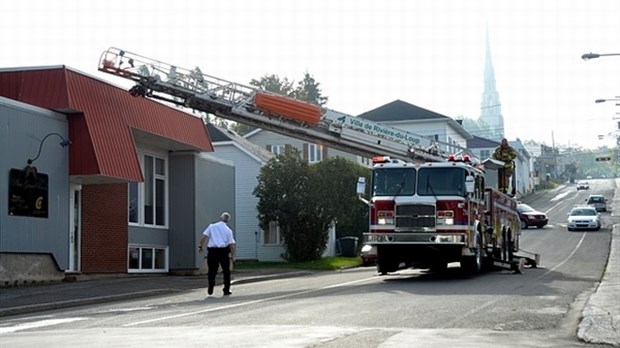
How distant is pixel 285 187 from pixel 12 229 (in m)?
21.4

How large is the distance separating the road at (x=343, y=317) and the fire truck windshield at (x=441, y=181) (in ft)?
6.82

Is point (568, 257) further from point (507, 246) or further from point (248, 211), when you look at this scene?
point (248, 211)

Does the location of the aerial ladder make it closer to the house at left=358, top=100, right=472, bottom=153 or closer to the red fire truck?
the red fire truck

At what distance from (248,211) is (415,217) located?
91.7 ft

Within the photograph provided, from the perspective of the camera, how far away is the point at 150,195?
3041 cm

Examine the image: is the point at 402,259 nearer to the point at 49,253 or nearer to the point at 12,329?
the point at 49,253

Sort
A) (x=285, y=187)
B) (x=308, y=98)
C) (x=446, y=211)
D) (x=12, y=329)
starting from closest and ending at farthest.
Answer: (x=12, y=329) → (x=446, y=211) → (x=285, y=187) → (x=308, y=98)

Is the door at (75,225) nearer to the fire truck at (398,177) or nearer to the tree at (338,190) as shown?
the fire truck at (398,177)

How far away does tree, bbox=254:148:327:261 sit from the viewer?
4178 cm

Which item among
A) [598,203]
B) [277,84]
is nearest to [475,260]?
[598,203]

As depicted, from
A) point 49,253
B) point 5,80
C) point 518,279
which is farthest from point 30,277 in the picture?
point 518,279

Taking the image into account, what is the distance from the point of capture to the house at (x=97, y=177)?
22.2 metres

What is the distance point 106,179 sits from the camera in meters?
24.9

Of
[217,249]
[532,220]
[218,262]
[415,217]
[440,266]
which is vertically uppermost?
[532,220]
